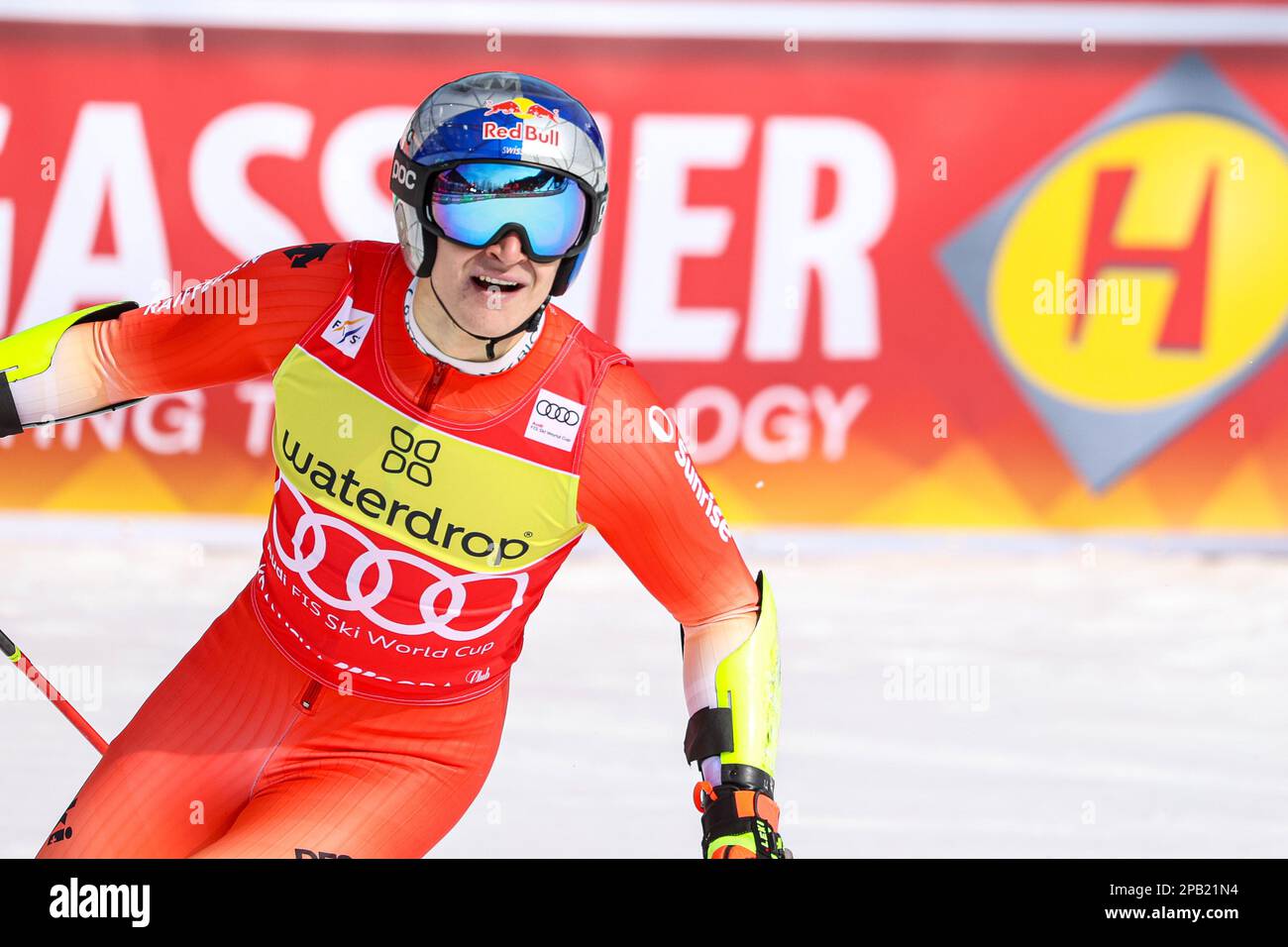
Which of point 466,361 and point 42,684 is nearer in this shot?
point 466,361

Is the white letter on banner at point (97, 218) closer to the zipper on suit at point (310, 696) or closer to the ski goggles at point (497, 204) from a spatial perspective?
the zipper on suit at point (310, 696)

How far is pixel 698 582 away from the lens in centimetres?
287

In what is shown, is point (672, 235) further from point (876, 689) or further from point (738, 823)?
point (738, 823)

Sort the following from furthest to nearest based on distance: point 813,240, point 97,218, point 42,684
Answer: point 813,240
point 97,218
point 42,684

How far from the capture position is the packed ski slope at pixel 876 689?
4.45m

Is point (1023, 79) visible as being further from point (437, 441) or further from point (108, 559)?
point (437, 441)

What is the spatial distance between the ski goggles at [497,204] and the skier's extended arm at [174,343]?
0.32 metres

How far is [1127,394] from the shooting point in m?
7.47

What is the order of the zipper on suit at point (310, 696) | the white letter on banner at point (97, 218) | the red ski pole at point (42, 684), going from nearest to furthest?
the zipper on suit at point (310, 696), the red ski pole at point (42, 684), the white letter on banner at point (97, 218)

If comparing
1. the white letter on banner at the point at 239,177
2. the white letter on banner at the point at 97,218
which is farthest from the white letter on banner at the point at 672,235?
the white letter on banner at the point at 97,218

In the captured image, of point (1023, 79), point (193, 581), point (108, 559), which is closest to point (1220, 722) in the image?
point (1023, 79)

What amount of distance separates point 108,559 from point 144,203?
5.38 ft

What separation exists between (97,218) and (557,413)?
4972mm

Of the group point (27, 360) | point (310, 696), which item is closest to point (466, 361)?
point (310, 696)
